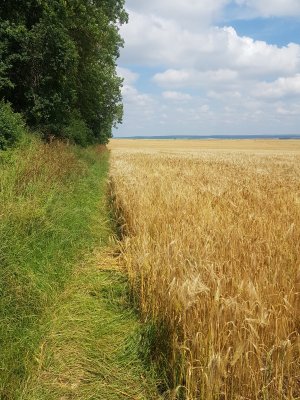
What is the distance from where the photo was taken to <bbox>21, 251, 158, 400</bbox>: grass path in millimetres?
3139

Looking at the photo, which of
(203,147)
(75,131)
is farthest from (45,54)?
(203,147)

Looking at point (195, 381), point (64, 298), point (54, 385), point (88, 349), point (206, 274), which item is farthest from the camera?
point (64, 298)

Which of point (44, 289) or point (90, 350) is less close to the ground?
point (44, 289)

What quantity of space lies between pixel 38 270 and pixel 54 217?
1.66 meters

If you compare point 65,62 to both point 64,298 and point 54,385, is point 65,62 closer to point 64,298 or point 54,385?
point 64,298

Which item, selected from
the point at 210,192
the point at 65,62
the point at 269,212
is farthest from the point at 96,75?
the point at 269,212

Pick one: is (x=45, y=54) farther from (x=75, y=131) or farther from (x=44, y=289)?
(x=44, y=289)

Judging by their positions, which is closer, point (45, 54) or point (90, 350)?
point (90, 350)

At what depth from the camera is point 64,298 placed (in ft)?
15.2

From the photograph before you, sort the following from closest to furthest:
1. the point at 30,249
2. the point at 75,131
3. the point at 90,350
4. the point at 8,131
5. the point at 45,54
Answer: the point at 90,350 → the point at 30,249 → the point at 8,131 → the point at 45,54 → the point at 75,131

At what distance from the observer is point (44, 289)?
180 inches

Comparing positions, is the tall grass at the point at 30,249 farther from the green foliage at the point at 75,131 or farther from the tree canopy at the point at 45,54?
the green foliage at the point at 75,131

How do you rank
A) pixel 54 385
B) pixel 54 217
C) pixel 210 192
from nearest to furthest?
pixel 54 385 → pixel 54 217 → pixel 210 192

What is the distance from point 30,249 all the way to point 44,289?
2.91 feet
